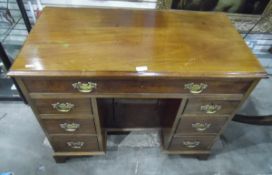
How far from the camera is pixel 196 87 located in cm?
88

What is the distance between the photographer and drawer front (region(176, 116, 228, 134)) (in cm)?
107

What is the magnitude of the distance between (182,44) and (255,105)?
1.31 metres

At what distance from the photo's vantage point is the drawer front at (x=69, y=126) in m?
1.03

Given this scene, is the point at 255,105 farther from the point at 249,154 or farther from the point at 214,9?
the point at 214,9

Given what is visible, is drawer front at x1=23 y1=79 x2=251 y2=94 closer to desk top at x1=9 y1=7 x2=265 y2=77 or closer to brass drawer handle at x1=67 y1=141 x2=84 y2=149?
desk top at x1=9 y1=7 x2=265 y2=77

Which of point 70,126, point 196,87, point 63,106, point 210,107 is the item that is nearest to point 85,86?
point 63,106

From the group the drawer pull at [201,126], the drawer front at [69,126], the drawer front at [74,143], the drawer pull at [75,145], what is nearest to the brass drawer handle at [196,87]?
the drawer pull at [201,126]

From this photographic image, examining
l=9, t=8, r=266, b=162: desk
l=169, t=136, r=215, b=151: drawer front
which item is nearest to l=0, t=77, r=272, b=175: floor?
l=169, t=136, r=215, b=151: drawer front

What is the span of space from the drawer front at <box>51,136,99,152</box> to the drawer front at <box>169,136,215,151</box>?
503 mm

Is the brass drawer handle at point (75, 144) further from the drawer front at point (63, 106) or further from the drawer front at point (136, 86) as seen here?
the drawer front at point (136, 86)

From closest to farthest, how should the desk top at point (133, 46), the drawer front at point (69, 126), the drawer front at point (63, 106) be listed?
the desk top at point (133, 46), the drawer front at point (63, 106), the drawer front at point (69, 126)

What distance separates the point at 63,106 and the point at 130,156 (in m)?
0.68

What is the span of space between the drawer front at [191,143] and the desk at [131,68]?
18 mm

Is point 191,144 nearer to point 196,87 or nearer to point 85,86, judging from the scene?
point 196,87
